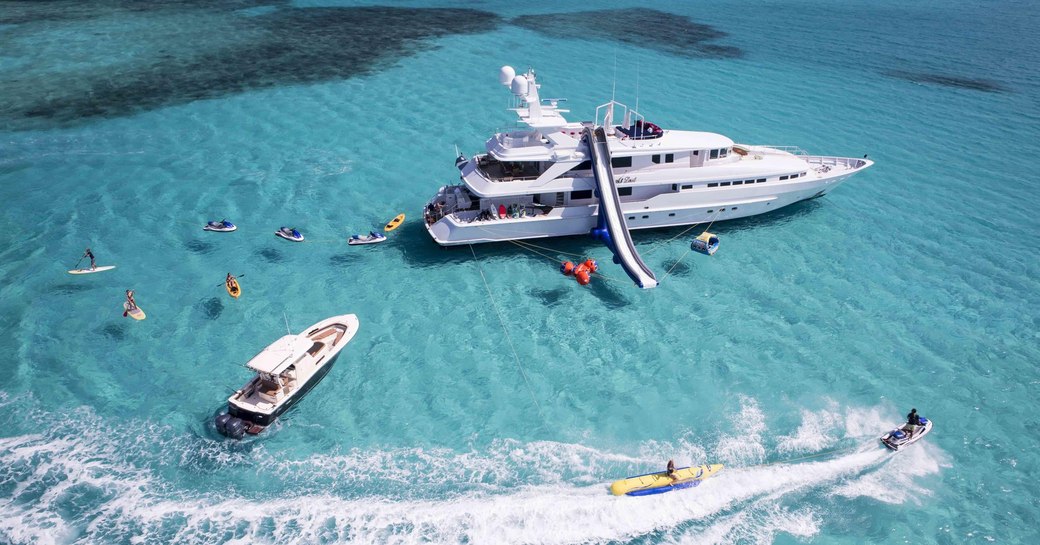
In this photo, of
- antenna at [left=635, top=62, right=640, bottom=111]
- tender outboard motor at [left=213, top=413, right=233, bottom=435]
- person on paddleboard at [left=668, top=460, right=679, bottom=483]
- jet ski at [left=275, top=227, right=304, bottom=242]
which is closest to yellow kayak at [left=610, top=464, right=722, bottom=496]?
person on paddleboard at [left=668, top=460, right=679, bottom=483]

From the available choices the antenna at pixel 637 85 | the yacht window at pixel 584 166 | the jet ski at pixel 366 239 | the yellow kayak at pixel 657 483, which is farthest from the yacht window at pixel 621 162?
the antenna at pixel 637 85

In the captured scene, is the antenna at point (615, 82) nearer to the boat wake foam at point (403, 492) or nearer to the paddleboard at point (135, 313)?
the boat wake foam at point (403, 492)

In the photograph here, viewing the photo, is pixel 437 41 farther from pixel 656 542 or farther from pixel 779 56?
pixel 656 542

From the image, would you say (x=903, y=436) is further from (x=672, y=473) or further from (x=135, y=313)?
(x=135, y=313)

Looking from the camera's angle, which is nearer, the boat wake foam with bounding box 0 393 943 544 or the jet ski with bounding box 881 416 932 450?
the boat wake foam with bounding box 0 393 943 544

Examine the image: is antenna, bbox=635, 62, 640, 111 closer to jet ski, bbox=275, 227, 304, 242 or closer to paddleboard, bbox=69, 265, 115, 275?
jet ski, bbox=275, 227, 304, 242

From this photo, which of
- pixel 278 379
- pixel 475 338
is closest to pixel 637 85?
pixel 475 338

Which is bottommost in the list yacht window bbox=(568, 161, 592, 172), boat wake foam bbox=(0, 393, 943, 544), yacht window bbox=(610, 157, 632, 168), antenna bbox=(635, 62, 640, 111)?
boat wake foam bbox=(0, 393, 943, 544)
